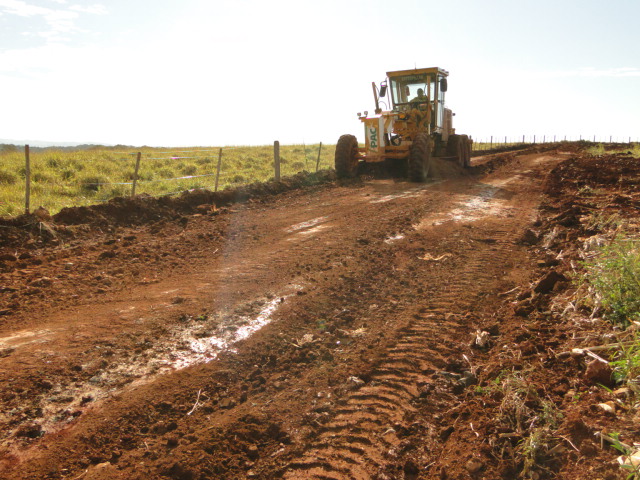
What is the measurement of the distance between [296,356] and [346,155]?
38.8 ft

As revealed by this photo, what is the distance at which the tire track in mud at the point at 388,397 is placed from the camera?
301 centimetres

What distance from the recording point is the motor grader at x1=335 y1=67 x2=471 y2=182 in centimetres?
1480

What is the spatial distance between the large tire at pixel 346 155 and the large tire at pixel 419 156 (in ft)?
6.82

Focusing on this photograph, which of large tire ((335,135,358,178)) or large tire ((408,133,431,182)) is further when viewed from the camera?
large tire ((335,135,358,178))

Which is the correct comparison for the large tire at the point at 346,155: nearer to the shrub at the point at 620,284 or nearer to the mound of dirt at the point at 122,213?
the mound of dirt at the point at 122,213

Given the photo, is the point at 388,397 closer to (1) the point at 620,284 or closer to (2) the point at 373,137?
(1) the point at 620,284

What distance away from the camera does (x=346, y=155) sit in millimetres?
15430

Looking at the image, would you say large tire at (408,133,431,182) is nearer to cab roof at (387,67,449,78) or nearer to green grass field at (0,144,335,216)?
cab roof at (387,67,449,78)

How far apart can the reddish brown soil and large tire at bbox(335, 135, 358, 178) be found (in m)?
7.25

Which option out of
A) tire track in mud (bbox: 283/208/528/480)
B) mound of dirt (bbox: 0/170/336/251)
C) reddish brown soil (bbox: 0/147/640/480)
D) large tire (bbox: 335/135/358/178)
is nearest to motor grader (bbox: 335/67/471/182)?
large tire (bbox: 335/135/358/178)

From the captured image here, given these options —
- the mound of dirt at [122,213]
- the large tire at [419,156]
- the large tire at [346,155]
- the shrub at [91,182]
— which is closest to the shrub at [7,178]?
the shrub at [91,182]

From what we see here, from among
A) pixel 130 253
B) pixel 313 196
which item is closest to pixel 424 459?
pixel 130 253

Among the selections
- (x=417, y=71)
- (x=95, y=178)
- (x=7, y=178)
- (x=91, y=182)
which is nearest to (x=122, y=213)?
(x=91, y=182)

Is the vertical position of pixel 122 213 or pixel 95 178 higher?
pixel 95 178
